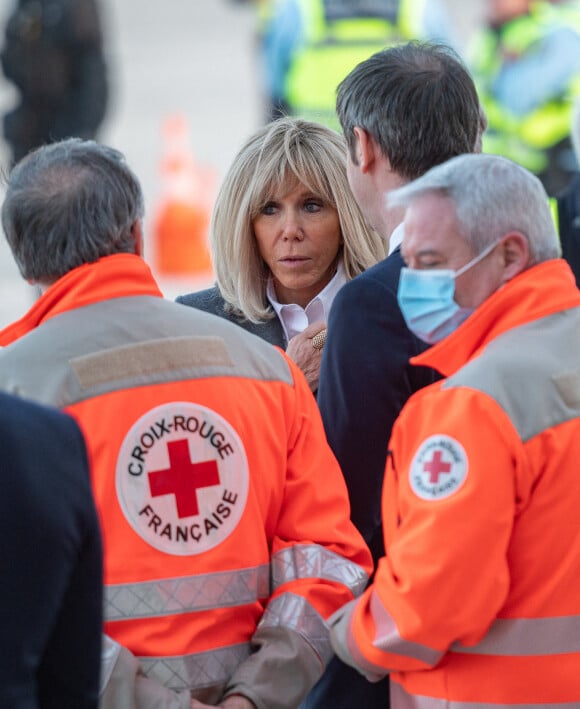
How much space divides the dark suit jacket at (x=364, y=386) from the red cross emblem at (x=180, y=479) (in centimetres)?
41

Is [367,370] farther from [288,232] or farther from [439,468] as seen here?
[288,232]

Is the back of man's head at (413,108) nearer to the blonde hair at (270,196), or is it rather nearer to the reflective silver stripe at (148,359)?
the blonde hair at (270,196)

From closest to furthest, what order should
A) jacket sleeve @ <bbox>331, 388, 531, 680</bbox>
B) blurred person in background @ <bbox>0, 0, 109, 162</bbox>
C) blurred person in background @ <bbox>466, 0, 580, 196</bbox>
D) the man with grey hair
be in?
jacket sleeve @ <bbox>331, 388, 531, 680</bbox> → the man with grey hair → blurred person in background @ <bbox>466, 0, 580, 196</bbox> → blurred person in background @ <bbox>0, 0, 109, 162</bbox>

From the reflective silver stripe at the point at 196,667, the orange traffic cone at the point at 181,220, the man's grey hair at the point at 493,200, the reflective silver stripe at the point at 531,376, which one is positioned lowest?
the orange traffic cone at the point at 181,220

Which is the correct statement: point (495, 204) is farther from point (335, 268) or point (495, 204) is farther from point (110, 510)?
point (335, 268)

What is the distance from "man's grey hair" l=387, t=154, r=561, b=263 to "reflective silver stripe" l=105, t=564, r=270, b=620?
72 cm

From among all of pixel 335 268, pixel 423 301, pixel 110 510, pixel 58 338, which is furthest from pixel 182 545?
pixel 335 268

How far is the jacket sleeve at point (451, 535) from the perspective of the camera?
7.59 feet

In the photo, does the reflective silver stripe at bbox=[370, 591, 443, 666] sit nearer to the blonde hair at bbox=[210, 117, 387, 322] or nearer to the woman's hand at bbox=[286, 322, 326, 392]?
the woman's hand at bbox=[286, 322, 326, 392]

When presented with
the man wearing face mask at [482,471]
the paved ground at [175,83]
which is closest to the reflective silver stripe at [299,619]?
the man wearing face mask at [482,471]

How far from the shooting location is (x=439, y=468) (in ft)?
7.70

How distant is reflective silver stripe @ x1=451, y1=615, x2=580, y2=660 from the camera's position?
242 centimetres

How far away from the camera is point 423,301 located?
2.52 meters

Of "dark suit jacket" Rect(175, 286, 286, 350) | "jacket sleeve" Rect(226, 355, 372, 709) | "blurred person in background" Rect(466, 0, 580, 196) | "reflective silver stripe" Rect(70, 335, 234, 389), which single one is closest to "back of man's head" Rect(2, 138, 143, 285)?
"reflective silver stripe" Rect(70, 335, 234, 389)
